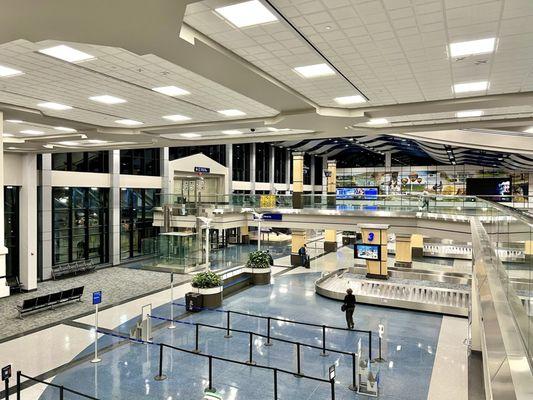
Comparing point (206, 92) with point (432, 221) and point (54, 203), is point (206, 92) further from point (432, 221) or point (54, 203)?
point (54, 203)

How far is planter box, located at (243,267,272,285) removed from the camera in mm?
19641

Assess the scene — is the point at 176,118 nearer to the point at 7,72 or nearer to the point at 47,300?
the point at 7,72

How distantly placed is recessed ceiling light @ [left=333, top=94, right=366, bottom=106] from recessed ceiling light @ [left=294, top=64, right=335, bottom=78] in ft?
5.87

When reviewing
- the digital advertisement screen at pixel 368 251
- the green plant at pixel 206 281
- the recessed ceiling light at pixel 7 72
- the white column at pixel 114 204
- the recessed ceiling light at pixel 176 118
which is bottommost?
the green plant at pixel 206 281

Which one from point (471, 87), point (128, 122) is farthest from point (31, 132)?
point (471, 87)

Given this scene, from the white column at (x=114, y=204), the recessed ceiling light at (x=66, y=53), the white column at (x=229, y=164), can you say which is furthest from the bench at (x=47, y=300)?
the white column at (x=229, y=164)

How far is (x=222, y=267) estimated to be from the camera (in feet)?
76.3

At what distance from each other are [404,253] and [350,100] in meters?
18.7

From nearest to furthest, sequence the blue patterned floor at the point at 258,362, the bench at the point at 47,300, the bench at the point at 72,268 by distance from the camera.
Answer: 1. the blue patterned floor at the point at 258,362
2. the bench at the point at 47,300
3. the bench at the point at 72,268

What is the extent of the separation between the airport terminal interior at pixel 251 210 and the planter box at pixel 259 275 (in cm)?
25

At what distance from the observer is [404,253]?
2511cm

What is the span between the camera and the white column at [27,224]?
18562mm

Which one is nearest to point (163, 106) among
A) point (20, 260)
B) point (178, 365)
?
point (178, 365)

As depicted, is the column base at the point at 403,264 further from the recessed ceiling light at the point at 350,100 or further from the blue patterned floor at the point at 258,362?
the recessed ceiling light at the point at 350,100
